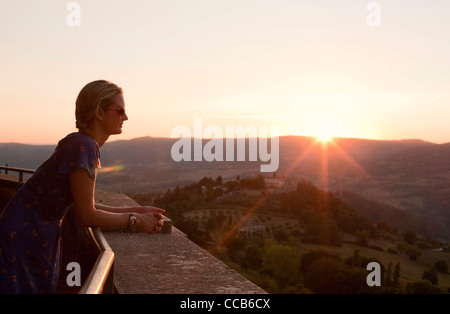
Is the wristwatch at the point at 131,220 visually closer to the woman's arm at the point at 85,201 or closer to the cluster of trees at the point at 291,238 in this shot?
the woman's arm at the point at 85,201

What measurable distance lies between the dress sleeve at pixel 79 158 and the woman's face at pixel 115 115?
266mm

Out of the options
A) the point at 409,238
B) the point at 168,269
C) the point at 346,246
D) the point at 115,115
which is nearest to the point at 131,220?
the point at 115,115

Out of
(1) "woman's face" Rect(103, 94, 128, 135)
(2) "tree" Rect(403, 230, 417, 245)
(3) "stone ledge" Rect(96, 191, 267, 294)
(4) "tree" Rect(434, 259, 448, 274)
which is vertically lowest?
(4) "tree" Rect(434, 259, 448, 274)

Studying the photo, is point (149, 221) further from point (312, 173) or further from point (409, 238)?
point (312, 173)

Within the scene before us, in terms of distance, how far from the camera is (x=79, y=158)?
221 cm

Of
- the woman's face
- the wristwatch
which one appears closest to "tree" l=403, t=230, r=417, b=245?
the wristwatch

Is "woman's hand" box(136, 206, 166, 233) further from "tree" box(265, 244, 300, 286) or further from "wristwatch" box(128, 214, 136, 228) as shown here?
"tree" box(265, 244, 300, 286)

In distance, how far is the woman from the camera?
2221 millimetres

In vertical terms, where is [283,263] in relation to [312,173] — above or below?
below

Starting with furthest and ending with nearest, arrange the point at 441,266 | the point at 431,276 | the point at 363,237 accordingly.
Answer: the point at 363,237
the point at 441,266
the point at 431,276

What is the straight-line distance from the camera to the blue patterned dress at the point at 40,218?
2225 mm

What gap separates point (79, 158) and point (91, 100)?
382 mm

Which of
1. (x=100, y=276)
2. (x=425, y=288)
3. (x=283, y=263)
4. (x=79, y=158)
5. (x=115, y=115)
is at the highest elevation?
(x=115, y=115)
